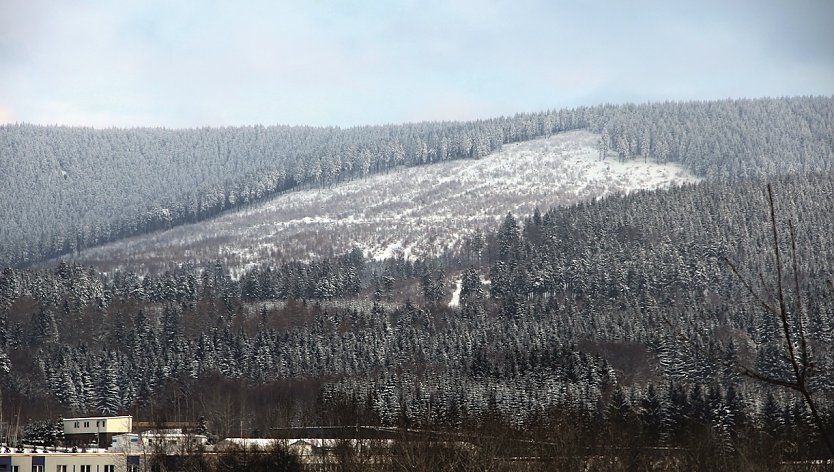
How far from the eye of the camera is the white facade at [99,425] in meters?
121

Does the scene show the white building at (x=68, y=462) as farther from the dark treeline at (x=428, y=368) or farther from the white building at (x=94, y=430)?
the white building at (x=94, y=430)

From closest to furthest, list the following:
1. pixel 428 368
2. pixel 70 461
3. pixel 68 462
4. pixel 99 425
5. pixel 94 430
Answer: pixel 68 462, pixel 70 461, pixel 94 430, pixel 99 425, pixel 428 368

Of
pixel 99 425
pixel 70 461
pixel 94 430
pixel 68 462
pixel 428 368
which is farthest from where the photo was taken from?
pixel 428 368

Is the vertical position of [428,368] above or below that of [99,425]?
above

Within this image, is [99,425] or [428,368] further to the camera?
[428,368]

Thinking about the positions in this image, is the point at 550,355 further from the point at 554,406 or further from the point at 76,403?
the point at 76,403

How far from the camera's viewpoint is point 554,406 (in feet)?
387

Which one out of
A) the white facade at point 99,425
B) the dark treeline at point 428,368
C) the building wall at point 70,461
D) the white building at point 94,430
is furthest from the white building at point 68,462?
the white facade at point 99,425

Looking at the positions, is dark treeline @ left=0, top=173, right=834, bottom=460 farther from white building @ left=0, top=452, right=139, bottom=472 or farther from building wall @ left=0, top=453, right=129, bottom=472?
building wall @ left=0, top=453, right=129, bottom=472

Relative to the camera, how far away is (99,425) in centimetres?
12181

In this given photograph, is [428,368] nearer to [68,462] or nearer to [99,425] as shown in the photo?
[99,425]

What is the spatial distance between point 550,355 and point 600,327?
30.1 metres

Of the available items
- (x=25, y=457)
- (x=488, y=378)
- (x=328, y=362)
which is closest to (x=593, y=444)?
(x=25, y=457)

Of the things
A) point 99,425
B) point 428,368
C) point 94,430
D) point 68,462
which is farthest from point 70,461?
point 428,368
